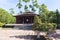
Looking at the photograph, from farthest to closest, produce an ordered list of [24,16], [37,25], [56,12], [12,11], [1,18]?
1. [12,11]
2. [1,18]
3. [24,16]
4. [56,12]
5. [37,25]

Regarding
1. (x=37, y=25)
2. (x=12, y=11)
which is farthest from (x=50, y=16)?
(x=12, y=11)

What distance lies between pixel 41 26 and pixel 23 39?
7.97 feet

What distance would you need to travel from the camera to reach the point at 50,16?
45.6 metres

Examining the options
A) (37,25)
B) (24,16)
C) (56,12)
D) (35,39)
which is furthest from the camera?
(24,16)

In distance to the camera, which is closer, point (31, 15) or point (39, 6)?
point (31, 15)

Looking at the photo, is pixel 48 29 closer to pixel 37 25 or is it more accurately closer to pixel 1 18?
pixel 37 25

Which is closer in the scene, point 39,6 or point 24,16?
point 24,16

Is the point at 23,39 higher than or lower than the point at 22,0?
lower

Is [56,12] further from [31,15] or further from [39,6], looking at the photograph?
[39,6]

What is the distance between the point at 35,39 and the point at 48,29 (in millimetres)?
2017

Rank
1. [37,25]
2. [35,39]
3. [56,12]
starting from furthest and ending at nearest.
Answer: [56,12], [37,25], [35,39]

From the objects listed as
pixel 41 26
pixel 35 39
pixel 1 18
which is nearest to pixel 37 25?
pixel 41 26

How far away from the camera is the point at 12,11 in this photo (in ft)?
246

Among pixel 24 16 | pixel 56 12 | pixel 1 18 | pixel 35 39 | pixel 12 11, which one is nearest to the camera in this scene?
pixel 35 39
